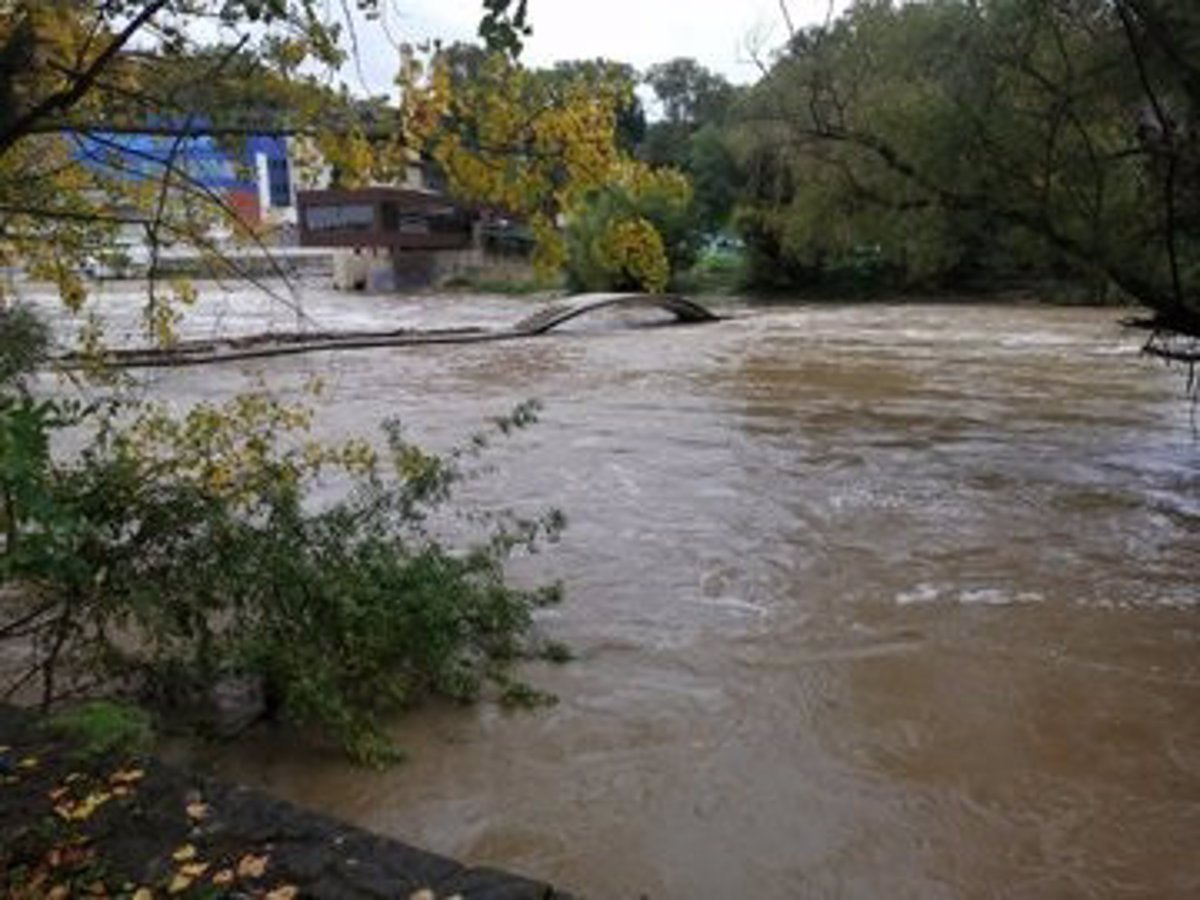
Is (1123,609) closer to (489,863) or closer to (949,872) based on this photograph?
(949,872)

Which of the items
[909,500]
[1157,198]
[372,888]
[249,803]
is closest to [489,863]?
[249,803]

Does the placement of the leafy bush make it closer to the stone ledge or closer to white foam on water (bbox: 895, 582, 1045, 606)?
the stone ledge

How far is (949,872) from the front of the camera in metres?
5.17

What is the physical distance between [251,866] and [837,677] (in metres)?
4.32

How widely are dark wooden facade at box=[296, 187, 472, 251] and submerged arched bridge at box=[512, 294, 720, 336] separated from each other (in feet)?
59.0

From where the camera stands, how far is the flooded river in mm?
5371

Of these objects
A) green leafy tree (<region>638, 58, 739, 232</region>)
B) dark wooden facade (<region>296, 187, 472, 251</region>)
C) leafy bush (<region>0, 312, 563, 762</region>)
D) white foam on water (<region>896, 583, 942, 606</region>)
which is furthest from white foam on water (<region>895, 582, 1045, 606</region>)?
dark wooden facade (<region>296, 187, 472, 251</region>)

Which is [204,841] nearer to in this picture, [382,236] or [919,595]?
[919,595]

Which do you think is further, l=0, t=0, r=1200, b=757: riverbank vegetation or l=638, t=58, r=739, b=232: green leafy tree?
l=638, t=58, r=739, b=232: green leafy tree

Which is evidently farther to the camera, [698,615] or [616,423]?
[616,423]

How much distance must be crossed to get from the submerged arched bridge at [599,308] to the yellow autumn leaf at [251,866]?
23.6 metres

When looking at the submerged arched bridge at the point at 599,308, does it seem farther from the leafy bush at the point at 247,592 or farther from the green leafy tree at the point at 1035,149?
the leafy bush at the point at 247,592

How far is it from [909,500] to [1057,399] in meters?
7.15

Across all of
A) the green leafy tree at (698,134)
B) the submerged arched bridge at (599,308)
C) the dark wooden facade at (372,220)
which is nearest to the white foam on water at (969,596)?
the submerged arched bridge at (599,308)
